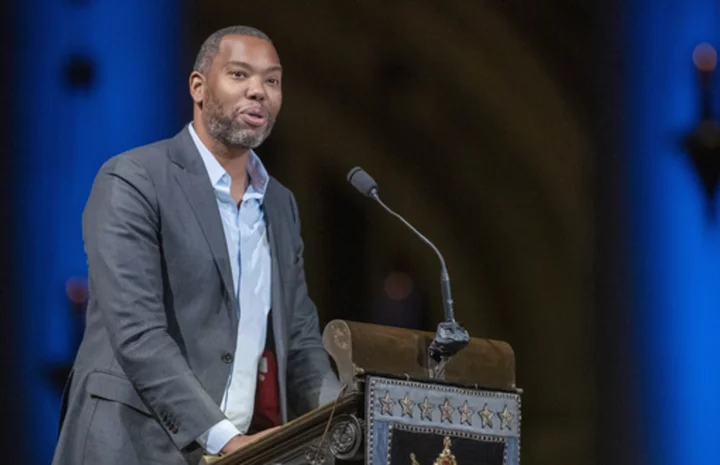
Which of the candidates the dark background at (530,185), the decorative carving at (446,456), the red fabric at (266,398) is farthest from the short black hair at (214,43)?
the decorative carving at (446,456)

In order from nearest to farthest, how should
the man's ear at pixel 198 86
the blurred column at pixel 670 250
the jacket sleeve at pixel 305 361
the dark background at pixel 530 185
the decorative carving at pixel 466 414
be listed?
the decorative carving at pixel 466 414, the jacket sleeve at pixel 305 361, the man's ear at pixel 198 86, the dark background at pixel 530 185, the blurred column at pixel 670 250

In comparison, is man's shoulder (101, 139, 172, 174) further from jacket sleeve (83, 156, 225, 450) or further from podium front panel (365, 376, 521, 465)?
podium front panel (365, 376, 521, 465)

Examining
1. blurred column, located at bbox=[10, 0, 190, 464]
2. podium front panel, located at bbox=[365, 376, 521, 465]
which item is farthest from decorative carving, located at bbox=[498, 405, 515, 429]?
blurred column, located at bbox=[10, 0, 190, 464]

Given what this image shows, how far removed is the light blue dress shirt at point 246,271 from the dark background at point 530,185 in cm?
111

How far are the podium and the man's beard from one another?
2.37ft

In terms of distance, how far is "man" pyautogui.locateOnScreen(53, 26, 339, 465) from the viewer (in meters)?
2.73

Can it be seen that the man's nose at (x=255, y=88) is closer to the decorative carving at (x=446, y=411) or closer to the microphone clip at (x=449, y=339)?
the microphone clip at (x=449, y=339)

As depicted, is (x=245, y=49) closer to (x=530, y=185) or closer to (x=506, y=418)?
(x=506, y=418)

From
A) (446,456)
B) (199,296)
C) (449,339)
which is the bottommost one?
(446,456)

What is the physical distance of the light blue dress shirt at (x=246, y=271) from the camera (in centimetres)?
290

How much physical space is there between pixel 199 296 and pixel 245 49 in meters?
0.61

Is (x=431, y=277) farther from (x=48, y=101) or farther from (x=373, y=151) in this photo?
(x=48, y=101)

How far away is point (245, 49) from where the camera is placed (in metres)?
3.07

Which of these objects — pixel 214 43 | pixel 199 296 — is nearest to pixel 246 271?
pixel 199 296
